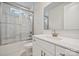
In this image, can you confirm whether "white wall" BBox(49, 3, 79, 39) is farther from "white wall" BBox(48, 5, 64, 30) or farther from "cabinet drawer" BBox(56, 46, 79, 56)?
"cabinet drawer" BBox(56, 46, 79, 56)

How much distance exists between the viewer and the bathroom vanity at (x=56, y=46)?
0.87 meters

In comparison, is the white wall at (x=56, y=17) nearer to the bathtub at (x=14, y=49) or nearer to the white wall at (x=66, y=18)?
the white wall at (x=66, y=18)

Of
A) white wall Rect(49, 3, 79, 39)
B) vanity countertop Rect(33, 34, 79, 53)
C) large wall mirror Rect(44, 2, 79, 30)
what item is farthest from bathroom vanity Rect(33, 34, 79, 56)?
large wall mirror Rect(44, 2, 79, 30)

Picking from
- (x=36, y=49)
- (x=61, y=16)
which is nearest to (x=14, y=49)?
(x=36, y=49)

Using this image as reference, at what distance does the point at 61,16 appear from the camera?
1.51 m

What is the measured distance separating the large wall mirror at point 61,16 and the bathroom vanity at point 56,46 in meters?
0.24

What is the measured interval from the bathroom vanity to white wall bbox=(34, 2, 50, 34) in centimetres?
14

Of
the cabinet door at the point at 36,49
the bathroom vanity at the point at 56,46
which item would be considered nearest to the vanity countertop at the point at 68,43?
the bathroom vanity at the point at 56,46

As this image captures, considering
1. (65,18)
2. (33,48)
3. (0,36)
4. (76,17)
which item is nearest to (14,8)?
(0,36)

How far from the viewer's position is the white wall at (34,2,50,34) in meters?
1.62

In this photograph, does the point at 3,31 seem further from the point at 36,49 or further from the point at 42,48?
the point at 42,48

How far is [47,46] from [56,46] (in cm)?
24

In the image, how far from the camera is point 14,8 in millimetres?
1667

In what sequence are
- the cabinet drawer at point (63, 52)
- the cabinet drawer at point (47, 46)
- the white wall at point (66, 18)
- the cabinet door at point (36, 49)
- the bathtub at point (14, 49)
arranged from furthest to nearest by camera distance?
1. the bathtub at point (14, 49)
2. the cabinet door at point (36, 49)
3. the white wall at point (66, 18)
4. the cabinet drawer at point (47, 46)
5. the cabinet drawer at point (63, 52)
